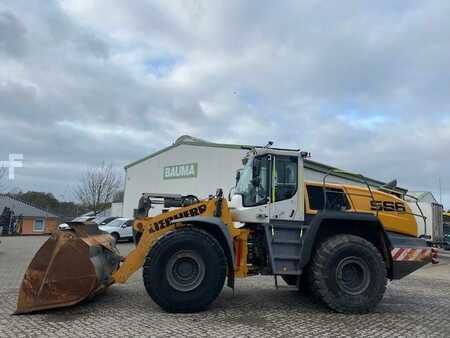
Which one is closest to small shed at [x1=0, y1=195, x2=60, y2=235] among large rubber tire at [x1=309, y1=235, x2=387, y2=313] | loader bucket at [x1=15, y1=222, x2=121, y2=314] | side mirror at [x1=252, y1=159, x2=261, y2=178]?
loader bucket at [x1=15, y1=222, x2=121, y2=314]

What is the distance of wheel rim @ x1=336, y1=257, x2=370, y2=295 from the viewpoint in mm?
7766

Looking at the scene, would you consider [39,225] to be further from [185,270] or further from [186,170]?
[185,270]

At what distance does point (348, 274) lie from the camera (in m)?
7.84

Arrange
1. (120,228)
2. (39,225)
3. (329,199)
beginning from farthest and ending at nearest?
1. (39,225)
2. (120,228)
3. (329,199)

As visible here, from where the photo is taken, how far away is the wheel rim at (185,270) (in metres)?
7.34

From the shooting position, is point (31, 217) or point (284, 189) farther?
point (31, 217)

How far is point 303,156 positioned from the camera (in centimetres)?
828

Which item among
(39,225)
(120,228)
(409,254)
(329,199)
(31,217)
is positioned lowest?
(409,254)

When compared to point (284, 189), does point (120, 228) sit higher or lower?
lower

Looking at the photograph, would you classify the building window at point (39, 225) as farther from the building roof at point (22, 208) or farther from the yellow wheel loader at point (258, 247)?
the yellow wheel loader at point (258, 247)

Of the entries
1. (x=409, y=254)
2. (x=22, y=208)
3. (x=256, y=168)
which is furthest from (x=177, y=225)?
(x=22, y=208)

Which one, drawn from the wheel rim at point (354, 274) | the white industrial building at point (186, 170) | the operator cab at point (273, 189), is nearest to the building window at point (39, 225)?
the white industrial building at point (186, 170)

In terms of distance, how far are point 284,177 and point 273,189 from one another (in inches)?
11.7

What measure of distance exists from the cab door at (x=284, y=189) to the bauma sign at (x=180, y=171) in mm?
25315
